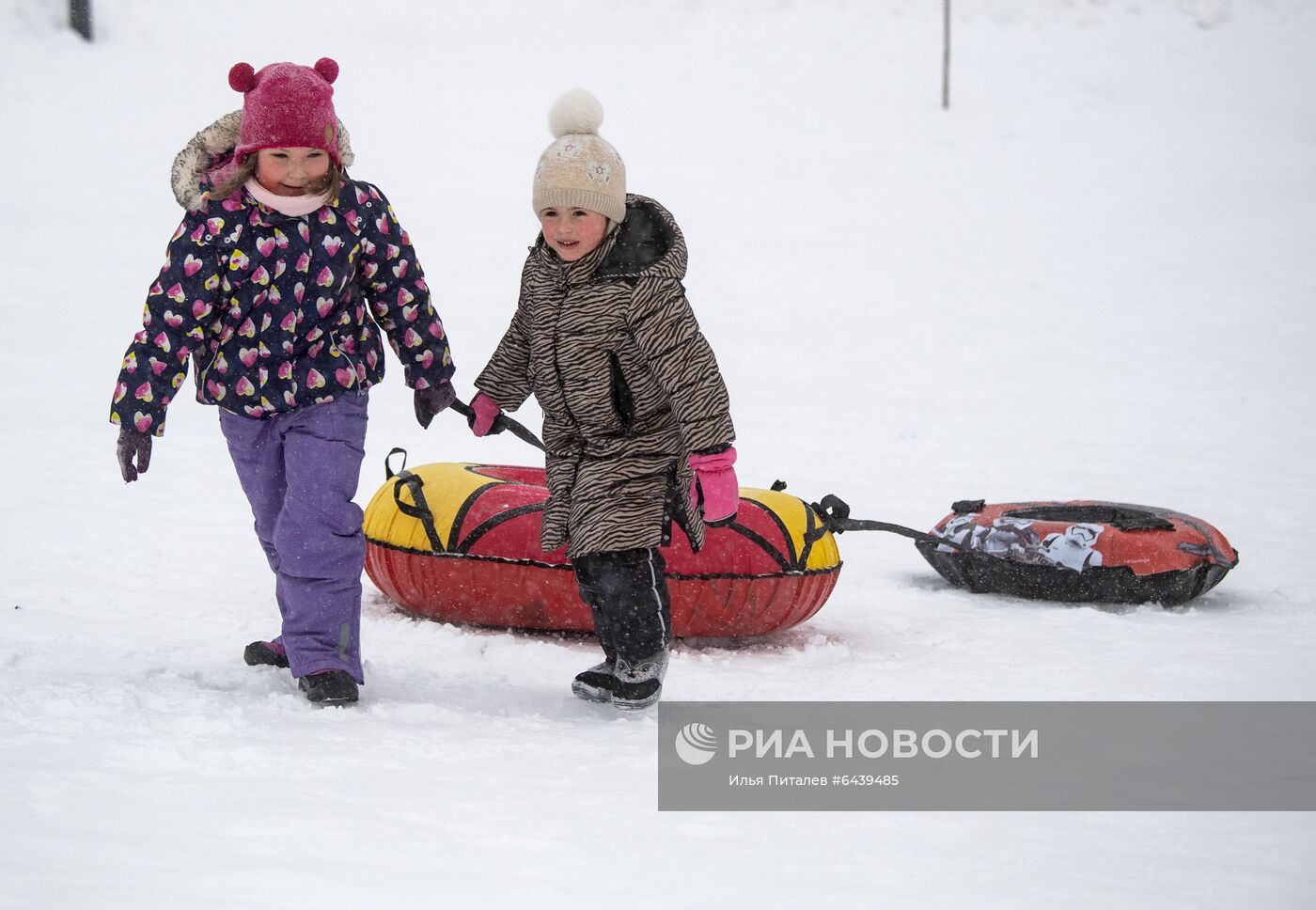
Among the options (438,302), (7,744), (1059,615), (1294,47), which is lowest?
(1059,615)

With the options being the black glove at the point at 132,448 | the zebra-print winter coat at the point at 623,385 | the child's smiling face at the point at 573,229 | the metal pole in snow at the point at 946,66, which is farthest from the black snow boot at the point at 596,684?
the metal pole in snow at the point at 946,66

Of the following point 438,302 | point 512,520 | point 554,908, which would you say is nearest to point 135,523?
point 512,520

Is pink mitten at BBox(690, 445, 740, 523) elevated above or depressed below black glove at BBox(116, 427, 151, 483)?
below

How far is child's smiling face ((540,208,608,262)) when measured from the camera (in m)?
3.27

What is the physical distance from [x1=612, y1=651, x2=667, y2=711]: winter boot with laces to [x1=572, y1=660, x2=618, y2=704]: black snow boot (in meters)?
0.02

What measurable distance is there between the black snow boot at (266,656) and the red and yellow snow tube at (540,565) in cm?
72

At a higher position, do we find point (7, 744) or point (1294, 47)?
point (1294, 47)

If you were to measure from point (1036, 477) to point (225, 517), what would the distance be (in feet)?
14.0

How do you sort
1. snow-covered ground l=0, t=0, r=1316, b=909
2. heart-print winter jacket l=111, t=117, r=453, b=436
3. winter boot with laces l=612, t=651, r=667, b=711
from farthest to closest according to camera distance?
1. winter boot with laces l=612, t=651, r=667, b=711
2. heart-print winter jacket l=111, t=117, r=453, b=436
3. snow-covered ground l=0, t=0, r=1316, b=909

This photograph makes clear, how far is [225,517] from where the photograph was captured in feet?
19.0

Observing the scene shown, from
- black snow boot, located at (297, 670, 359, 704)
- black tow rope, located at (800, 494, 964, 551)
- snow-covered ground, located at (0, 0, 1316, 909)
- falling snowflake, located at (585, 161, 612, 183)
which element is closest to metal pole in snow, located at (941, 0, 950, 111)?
snow-covered ground, located at (0, 0, 1316, 909)

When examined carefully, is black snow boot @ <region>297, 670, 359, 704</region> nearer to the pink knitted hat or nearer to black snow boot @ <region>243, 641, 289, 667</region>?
black snow boot @ <region>243, 641, 289, 667</region>

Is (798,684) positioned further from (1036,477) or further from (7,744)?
(1036,477)

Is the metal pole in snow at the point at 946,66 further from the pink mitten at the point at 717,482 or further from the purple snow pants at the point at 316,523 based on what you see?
the purple snow pants at the point at 316,523
